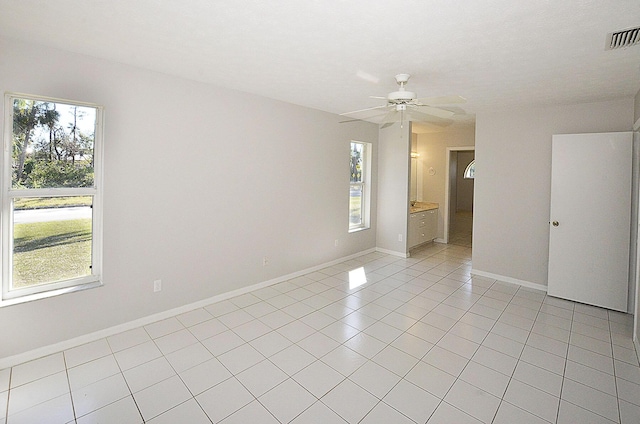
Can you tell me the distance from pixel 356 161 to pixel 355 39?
3.58 meters

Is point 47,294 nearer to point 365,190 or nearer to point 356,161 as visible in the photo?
point 356,161

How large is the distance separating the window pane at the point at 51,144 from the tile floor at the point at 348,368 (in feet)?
4.87

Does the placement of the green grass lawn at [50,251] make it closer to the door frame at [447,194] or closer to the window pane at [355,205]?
the window pane at [355,205]

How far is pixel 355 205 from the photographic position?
5.96 meters

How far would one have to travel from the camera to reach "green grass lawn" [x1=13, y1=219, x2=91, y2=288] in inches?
101

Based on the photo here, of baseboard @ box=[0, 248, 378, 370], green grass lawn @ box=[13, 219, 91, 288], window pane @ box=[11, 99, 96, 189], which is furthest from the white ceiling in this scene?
baseboard @ box=[0, 248, 378, 370]

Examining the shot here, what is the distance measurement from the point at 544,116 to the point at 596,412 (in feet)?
11.9

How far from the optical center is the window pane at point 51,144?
8.24 feet

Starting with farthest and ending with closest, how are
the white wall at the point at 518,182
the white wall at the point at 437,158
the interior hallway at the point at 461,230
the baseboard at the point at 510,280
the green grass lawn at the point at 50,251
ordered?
the interior hallway at the point at 461,230 < the white wall at the point at 437,158 < the baseboard at the point at 510,280 < the white wall at the point at 518,182 < the green grass lawn at the point at 50,251

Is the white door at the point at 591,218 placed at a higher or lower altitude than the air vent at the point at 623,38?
lower

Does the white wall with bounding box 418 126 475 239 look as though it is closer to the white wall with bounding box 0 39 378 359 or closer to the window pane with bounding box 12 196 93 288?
the white wall with bounding box 0 39 378 359

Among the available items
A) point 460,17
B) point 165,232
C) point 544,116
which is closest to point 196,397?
point 165,232

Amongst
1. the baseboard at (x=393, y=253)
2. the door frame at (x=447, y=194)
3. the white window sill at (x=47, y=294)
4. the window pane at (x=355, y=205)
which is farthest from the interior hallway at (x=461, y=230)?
the white window sill at (x=47, y=294)

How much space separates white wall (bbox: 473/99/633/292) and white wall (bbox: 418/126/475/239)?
7.14ft
